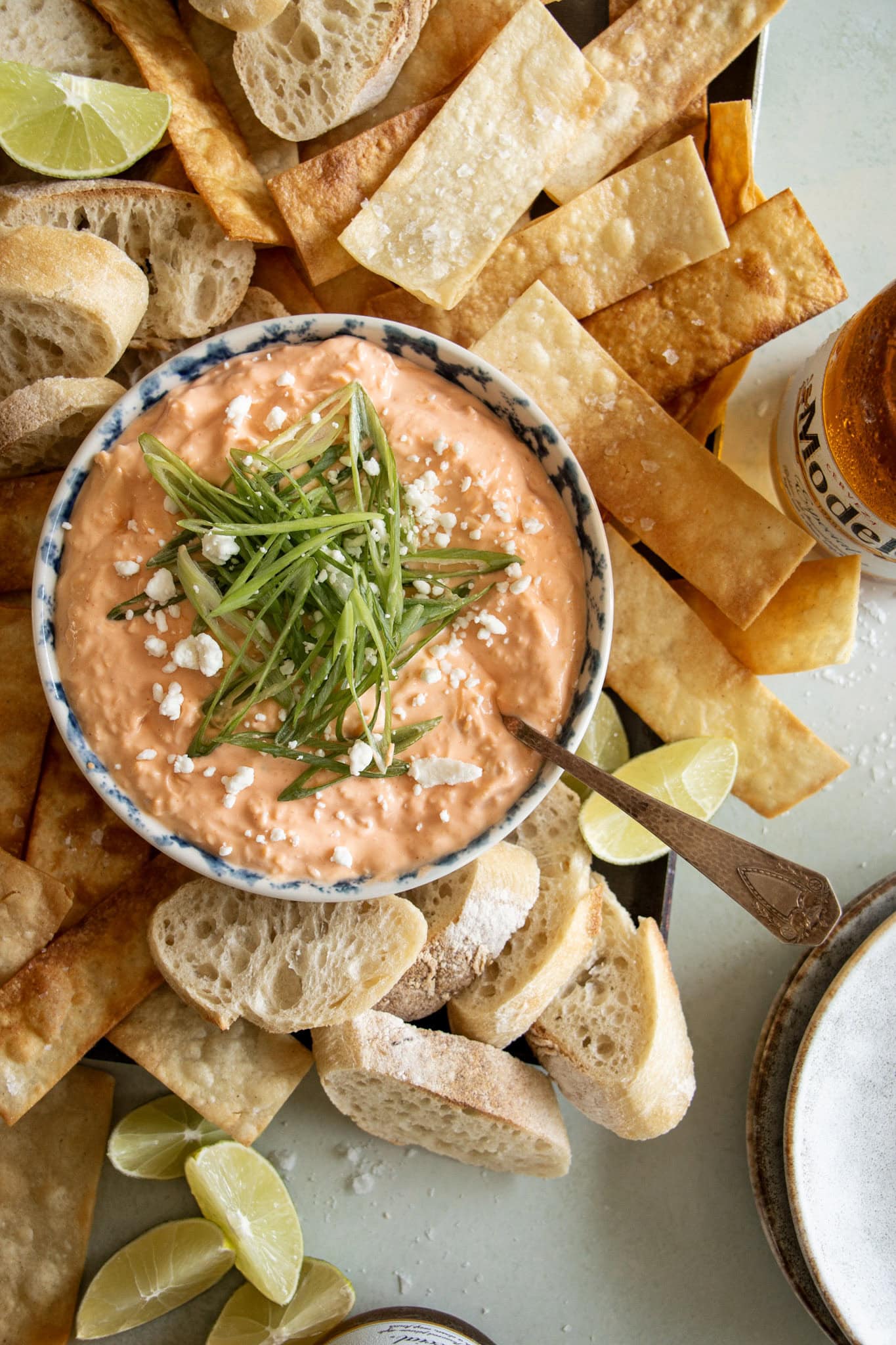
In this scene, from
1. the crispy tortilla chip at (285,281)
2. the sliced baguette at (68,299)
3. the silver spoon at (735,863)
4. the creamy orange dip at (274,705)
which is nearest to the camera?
the silver spoon at (735,863)

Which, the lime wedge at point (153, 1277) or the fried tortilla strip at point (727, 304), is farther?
the lime wedge at point (153, 1277)

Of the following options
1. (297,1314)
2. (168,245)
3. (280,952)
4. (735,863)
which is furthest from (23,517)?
(297,1314)

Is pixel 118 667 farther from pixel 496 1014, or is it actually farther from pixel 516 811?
pixel 496 1014

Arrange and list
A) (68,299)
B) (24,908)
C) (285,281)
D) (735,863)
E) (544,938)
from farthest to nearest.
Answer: (285,281), (544,938), (24,908), (68,299), (735,863)

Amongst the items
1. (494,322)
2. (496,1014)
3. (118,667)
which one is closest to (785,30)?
(494,322)

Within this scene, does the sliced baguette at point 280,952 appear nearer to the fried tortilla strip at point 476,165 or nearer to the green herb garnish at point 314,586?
the green herb garnish at point 314,586

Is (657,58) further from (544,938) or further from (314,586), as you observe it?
(544,938)

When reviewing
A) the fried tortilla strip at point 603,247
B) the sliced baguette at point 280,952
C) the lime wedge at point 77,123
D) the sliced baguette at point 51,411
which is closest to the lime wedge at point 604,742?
the sliced baguette at point 280,952
